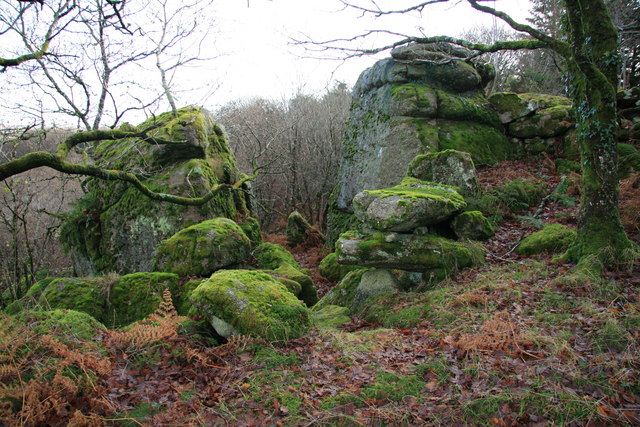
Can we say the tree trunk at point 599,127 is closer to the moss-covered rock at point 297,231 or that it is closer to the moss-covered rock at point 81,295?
the moss-covered rock at point 81,295

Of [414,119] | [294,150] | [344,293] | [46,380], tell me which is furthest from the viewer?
[294,150]

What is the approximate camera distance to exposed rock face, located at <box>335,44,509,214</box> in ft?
38.8

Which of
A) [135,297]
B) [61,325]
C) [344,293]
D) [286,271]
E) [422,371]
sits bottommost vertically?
[344,293]

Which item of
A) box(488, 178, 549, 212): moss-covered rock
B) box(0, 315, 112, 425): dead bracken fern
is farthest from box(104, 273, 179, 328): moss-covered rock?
box(488, 178, 549, 212): moss-covered rock

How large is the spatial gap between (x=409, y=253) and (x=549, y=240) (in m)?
2.52

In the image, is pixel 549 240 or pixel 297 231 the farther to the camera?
pixel 297 231

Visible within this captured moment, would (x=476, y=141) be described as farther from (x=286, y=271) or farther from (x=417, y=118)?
(x=286, y=271)

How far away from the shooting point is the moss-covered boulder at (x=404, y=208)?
6.87 metres

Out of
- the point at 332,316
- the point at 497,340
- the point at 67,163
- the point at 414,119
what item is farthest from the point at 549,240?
the point at 67,163

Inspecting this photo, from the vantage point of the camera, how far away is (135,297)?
23.3 feet

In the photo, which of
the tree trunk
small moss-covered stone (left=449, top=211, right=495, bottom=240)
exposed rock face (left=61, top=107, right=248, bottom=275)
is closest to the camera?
the tree trunk

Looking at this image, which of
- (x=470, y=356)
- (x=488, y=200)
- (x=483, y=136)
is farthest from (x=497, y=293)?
(x=483, y=136)

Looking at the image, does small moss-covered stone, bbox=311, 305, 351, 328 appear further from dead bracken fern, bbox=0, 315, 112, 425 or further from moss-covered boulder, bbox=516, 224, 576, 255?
moss-covered boulder, bbox=516, 224, 576, 255

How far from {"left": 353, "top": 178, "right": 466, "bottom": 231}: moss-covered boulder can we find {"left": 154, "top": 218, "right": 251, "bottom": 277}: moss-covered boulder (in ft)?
9.84
